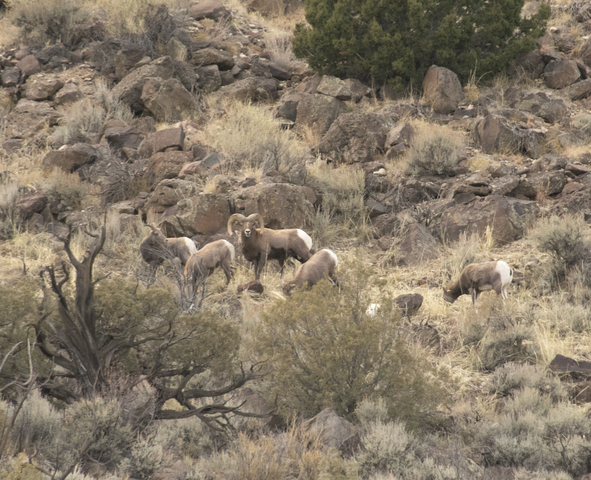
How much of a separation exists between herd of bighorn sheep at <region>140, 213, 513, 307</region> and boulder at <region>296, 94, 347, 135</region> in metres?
5.70

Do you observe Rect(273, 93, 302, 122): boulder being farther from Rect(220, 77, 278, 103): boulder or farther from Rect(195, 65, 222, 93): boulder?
Rect(195, 65, 222, 93): boulder

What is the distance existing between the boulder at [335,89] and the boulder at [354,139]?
5.90ft

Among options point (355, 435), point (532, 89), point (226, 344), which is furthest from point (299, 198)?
point (532, 89)

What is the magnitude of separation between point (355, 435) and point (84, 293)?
237 cm

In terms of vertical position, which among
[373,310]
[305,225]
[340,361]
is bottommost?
[305,225]

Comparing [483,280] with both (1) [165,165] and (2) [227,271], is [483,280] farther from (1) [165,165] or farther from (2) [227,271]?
(1) [165,165]

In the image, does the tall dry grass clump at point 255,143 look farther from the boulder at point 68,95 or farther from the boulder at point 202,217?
the boulder at point 68,95

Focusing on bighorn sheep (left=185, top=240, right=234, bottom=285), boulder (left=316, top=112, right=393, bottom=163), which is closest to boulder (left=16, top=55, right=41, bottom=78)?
boulder (left=316, top=112, right=393, bottom=163)

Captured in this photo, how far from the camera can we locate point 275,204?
1113 centimetres

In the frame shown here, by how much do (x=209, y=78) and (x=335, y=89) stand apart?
13.4 feet


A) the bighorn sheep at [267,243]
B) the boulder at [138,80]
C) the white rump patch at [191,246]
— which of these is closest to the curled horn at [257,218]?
the bighorn sheep at [267,243]

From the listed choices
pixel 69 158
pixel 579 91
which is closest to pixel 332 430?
pixel 69 158

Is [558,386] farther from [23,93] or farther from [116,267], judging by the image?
[23,93]

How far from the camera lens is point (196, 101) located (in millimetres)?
16156
